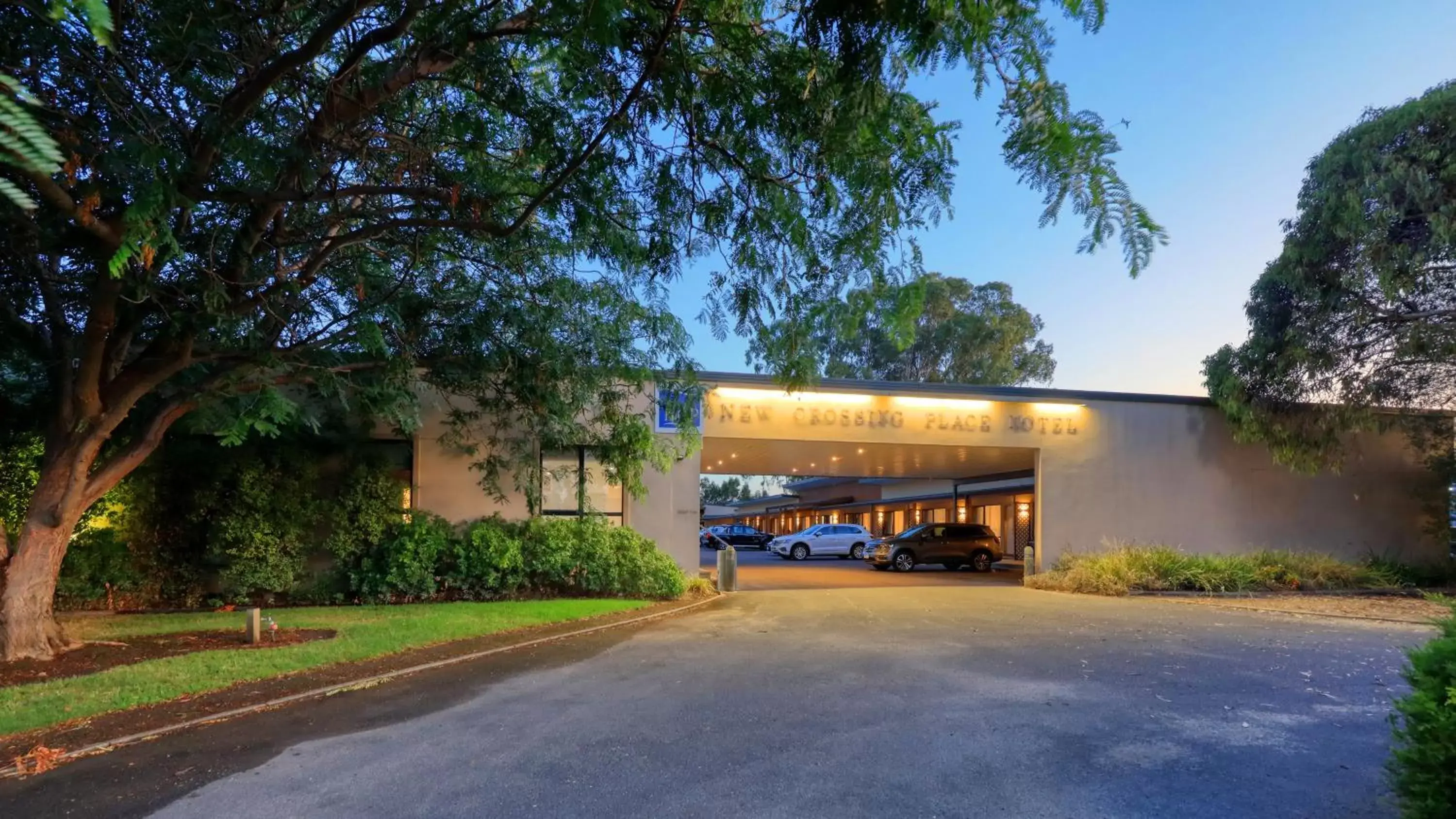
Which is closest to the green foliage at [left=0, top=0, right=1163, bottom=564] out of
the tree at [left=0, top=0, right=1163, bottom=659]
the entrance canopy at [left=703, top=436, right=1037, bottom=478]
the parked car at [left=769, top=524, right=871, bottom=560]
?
the tree at [left=0, top=0, right=1163, bottom=659]

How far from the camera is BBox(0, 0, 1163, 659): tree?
5332 millimetres

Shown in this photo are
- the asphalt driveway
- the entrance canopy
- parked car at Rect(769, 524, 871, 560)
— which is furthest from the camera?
parked car at Rect(769, 524, 871, 560)

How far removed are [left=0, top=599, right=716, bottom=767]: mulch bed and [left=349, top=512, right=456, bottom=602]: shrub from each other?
3475 mm

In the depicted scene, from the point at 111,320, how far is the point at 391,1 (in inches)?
191

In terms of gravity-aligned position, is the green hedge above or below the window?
below

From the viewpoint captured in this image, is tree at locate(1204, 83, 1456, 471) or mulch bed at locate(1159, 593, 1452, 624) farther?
tree at locate(1204, 83, 1456, 471)

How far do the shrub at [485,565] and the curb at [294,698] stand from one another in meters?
2.84

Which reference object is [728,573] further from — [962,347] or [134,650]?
[962,347]

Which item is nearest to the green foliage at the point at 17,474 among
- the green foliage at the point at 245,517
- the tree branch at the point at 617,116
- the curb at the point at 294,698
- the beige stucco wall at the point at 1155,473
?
the green foliage at the point at 245,517

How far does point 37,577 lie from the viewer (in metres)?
8.73

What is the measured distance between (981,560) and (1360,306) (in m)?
12.5

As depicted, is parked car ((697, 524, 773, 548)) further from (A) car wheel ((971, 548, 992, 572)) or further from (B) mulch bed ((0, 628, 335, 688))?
(B) mulch bed ((0, 628, 335, 688))

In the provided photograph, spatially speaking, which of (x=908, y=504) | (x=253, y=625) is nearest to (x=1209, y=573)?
Answer: (x=253, y=625)

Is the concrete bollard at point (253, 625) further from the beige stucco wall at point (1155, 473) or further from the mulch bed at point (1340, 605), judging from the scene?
the mulch bed at point (1340, 605)
